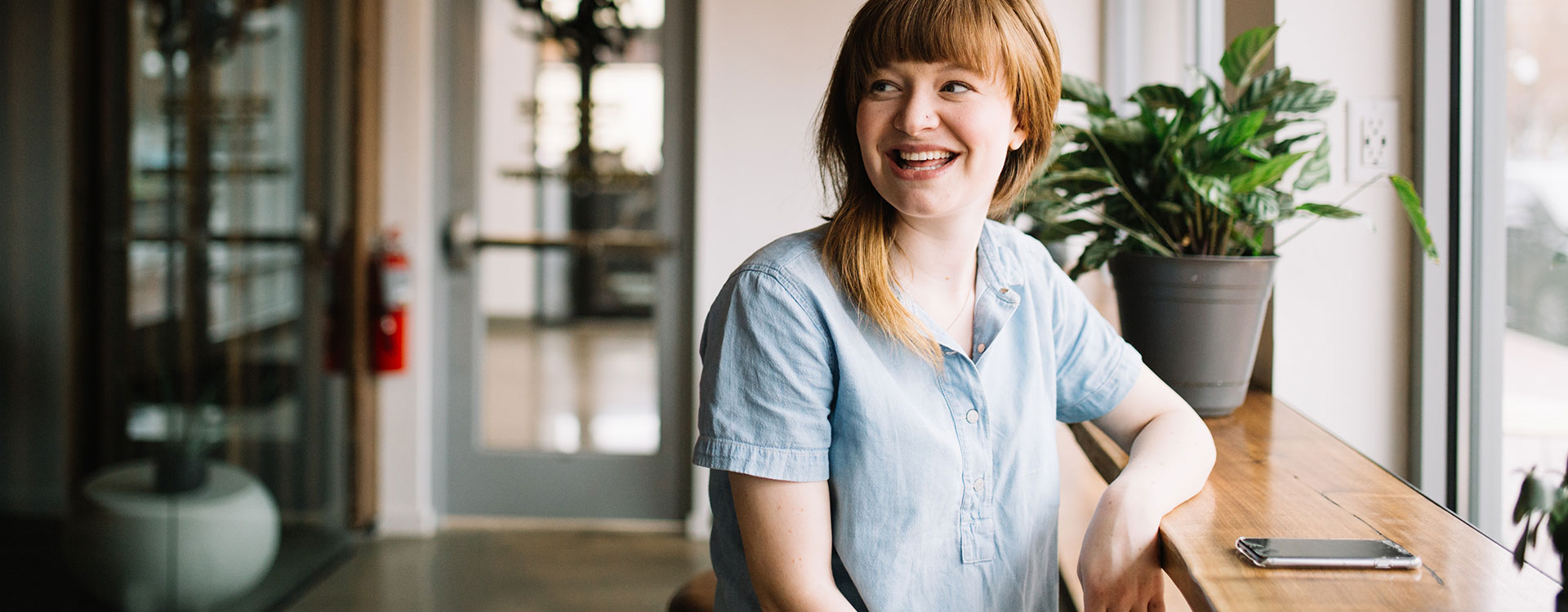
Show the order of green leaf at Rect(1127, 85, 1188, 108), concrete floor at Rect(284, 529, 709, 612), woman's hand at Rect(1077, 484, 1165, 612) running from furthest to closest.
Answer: concrete floor at Rect(284, 529, 709, 612), green leaf at Rect(1127, 85, 1188, 108), woman's hand at Rect(1077, 484, 1165, 612)

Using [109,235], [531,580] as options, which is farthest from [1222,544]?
[531,580]

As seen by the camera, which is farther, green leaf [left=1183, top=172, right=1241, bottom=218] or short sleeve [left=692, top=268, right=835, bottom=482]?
green leaf [left=1183, top=172, right=1241, bottom=218]

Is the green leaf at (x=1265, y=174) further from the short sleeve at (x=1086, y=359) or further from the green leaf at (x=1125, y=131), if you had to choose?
the short sleeve at (x=1086, y=359)

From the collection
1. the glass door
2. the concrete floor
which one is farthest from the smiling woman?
the glass door

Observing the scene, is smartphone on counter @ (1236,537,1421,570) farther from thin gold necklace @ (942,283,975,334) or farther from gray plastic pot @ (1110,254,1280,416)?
gray plastic pot @ (1110,254,1280,416)

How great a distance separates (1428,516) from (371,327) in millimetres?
2951

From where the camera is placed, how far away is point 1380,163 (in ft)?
4.88

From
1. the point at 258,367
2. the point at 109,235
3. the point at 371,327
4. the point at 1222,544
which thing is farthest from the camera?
the point at 371,327

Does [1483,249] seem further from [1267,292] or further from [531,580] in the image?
[531,580]

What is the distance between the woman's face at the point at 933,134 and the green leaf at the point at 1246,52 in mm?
458

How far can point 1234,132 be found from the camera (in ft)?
4.16

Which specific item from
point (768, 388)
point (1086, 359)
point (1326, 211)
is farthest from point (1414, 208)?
point (768, 388)

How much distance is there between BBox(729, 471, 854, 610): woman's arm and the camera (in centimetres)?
99

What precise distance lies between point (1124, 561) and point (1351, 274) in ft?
2.71
